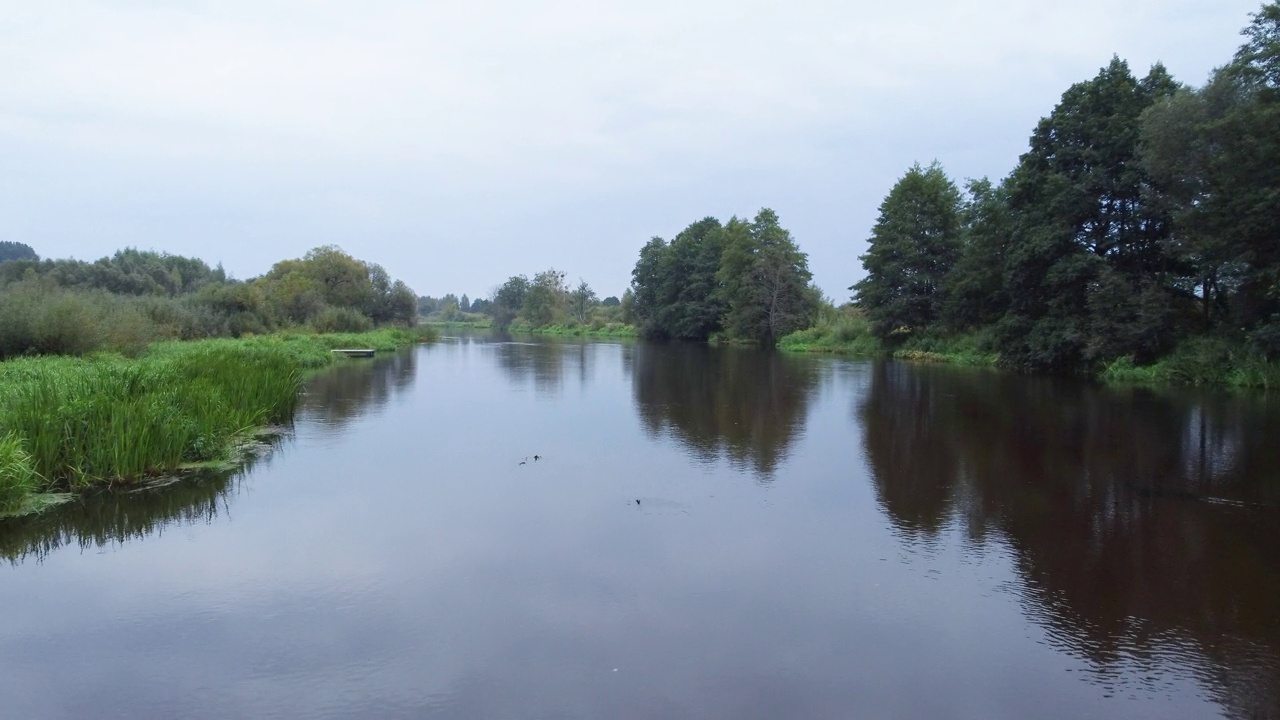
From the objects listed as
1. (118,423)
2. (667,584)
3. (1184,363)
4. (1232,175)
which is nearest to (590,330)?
(1184,363)

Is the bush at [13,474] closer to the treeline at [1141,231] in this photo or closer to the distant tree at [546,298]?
the treeline at [1141,231]

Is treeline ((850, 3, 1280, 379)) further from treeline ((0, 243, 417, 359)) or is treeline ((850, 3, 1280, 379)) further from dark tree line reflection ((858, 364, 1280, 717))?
treeline ((0, 243, 417, 359))

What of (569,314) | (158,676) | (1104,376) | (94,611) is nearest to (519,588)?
(158,676)

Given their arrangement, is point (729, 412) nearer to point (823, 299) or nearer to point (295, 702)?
point (295, 702)

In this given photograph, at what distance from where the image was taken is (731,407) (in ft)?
59.8

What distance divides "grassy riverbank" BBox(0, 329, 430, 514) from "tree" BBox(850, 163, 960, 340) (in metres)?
33.9

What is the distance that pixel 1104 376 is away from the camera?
86.4 ft

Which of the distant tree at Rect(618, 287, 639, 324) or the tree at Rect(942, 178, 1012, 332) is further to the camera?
the distant tree at Rect(618, 287, 639, 324)

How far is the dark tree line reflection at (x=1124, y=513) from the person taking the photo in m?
5.42

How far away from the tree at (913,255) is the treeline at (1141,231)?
14.5ft

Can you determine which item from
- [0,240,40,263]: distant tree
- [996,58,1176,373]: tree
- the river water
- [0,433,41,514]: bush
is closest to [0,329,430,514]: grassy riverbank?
[0,433,41,514]: bush

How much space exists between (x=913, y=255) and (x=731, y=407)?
1073 inches

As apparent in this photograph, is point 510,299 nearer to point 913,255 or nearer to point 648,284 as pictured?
point 648,284

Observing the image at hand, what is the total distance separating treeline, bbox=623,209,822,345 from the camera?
55.4m
